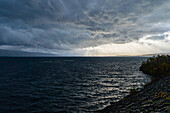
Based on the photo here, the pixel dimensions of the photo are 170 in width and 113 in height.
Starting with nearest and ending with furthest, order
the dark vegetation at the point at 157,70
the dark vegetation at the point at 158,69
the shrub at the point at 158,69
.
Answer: the dark vegetation at the point at 157,70, the dark vegetation at the point at 158,69, the shrub at the point at 158,69

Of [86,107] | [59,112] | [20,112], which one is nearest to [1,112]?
[20,112]

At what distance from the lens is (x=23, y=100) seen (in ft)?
73.3

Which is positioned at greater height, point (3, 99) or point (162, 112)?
point (162, 112)

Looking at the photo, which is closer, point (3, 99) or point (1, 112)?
point (1, 112)

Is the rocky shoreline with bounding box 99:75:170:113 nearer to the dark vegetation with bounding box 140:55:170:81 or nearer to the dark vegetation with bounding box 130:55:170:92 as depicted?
the dark vegetation with bounding box 130:55:170:92

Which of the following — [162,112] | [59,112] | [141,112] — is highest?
[162,112]

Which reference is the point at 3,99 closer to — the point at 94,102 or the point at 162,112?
the point at 94,102

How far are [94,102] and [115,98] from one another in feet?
16.5

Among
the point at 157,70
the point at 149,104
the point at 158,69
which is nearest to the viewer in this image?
the point at 149,104

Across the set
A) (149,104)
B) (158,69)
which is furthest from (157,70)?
(149,104)

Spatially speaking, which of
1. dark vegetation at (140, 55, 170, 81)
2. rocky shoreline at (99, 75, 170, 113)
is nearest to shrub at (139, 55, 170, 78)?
dark vegetation at (140, 55, 170, 81)

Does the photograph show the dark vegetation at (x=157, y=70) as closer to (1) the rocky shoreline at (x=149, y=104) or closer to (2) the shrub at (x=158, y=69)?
(2) the shrub at (x=158, y=69)

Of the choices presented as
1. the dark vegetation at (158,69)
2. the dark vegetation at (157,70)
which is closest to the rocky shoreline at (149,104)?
the dark vegetation at (157,70)

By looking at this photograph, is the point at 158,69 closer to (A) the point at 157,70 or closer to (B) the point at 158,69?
(B) the point at 158,69
